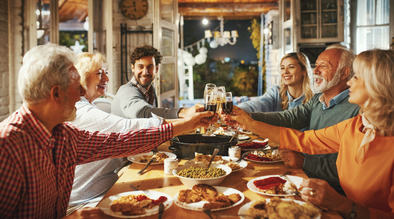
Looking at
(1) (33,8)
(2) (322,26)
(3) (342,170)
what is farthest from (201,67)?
(3) (342,170)

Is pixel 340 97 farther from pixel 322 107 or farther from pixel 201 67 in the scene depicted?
pixel 201 67

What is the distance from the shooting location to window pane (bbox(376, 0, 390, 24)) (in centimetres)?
575

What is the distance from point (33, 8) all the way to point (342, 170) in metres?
4.30

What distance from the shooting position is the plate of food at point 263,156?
1.88 meters

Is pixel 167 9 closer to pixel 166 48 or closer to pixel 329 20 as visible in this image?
pixel 166 48

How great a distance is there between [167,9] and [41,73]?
168 inches

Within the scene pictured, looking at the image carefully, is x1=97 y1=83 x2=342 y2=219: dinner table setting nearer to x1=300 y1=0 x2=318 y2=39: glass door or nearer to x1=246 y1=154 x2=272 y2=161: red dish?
x1=246 y1=154 x2=272 y2=161: red dish

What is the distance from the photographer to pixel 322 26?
19.6ft

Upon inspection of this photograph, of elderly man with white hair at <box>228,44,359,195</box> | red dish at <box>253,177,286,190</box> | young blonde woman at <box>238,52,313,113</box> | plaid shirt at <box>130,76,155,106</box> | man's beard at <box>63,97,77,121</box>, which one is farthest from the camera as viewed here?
young blonde woman at <box>238,52,313,113</box>

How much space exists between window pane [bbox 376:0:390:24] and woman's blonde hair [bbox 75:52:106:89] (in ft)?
18.5

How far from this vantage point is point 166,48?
5.06 m

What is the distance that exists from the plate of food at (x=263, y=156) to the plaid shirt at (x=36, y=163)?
3.06ft

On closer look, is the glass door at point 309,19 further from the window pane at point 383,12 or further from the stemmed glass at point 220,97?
the stemmed glass at point 220,97

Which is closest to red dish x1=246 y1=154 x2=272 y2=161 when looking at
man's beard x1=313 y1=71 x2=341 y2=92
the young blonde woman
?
man's beard x1=313 y1=71 x2=341 y2=92
